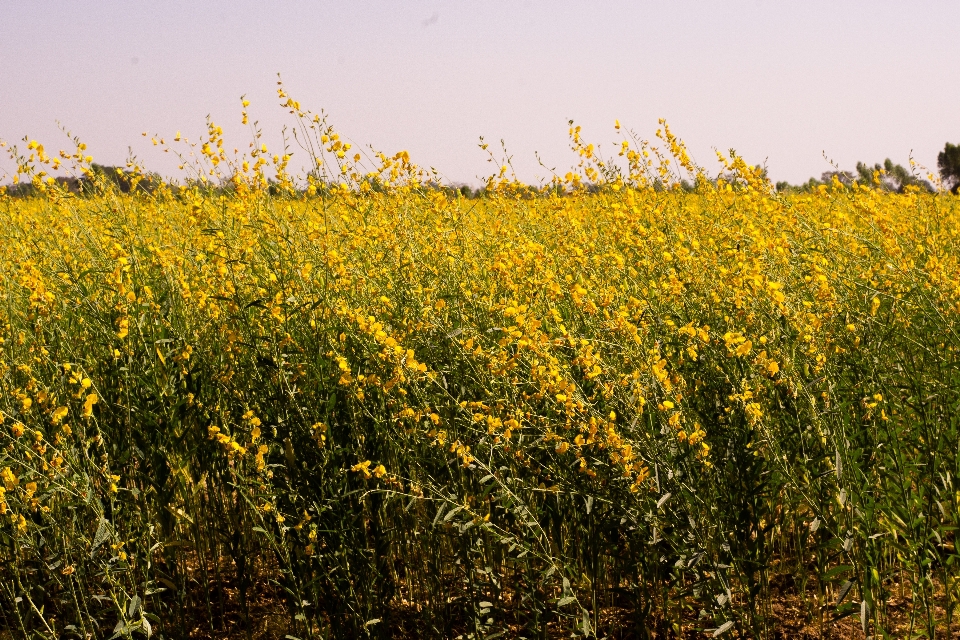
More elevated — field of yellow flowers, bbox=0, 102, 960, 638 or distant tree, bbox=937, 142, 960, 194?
distant tree, bbox=937, 142, 960, 194

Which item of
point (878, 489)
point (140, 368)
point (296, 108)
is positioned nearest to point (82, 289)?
point (140, 368)

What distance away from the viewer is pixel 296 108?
3.50 meters

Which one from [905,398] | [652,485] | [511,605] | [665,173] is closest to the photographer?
[652,485]

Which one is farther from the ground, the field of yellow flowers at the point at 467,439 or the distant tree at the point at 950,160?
the distant tree at the point at 950,160

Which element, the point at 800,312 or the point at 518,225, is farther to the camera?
the point at 518,225

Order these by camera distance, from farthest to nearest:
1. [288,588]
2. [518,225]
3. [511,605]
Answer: [518,225] < [511,605] < [288,588]

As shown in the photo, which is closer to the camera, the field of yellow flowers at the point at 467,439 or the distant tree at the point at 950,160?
the field of yellow flowers at the point at 467,439

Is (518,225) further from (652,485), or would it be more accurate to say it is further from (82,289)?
(652,485)

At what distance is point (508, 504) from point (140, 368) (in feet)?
4.41

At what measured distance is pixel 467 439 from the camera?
266cm

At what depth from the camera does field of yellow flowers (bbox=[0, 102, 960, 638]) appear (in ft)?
7.58

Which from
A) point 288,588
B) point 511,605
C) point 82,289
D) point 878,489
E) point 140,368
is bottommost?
point 511,605

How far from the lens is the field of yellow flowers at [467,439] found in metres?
2.31

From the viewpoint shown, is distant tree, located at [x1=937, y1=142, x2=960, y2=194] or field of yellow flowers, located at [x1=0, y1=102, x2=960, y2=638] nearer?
field of yellow flowers, located at [x1=0, y1=102, x2=960, y2=638]
